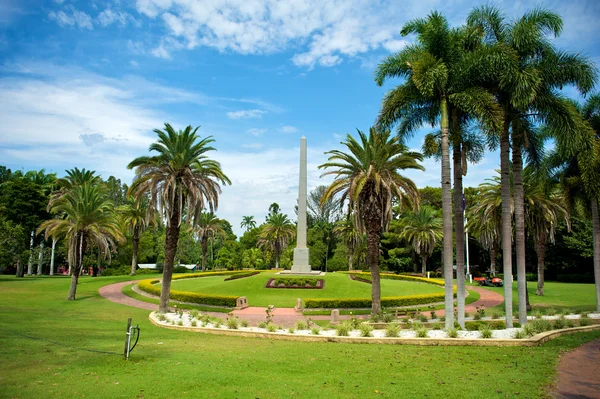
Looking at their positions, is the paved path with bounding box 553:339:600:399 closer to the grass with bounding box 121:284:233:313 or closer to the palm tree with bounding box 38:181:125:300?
the grass with bounding box 121:284:233:313

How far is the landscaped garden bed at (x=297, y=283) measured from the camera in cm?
3562

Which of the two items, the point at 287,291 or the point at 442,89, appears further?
the point at 287,291

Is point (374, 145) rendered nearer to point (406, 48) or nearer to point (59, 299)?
point (406, 48)

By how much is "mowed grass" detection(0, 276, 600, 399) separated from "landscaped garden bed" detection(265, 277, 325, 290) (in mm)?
18803

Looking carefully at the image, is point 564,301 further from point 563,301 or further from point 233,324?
point 233,324

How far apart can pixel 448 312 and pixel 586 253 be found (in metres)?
40.5

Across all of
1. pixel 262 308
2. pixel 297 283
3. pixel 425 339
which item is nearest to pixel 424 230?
pixel 297 283

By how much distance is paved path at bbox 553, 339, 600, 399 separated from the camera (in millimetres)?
9219

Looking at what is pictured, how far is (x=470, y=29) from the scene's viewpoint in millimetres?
18844

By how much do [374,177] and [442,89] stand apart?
6620mm

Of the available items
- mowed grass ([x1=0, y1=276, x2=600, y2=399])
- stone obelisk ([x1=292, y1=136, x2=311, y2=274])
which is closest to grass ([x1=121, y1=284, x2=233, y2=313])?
mowed grass ([x1=0, y1=276, x2=600, y2=399])

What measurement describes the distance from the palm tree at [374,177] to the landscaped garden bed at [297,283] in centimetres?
1253

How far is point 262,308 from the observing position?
95.8 ft

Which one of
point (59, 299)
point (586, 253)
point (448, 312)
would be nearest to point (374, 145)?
point (448, 312)
